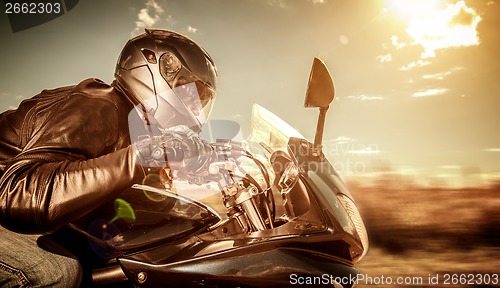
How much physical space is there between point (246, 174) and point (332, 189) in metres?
0.45

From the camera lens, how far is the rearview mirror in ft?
6.34

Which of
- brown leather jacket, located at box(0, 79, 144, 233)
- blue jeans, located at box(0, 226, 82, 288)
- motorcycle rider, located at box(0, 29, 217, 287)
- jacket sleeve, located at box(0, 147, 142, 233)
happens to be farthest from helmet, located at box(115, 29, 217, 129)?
blue jeans, located at box(0, 226, 82, 288)

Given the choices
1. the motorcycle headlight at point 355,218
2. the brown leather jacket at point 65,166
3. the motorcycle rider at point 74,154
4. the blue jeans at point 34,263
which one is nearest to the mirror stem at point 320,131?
the motorcycle headlight at point 355,218

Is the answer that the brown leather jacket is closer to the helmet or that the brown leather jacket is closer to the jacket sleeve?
the jacket sleeve

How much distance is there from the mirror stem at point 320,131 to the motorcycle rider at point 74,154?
691 millimetres

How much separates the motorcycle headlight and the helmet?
1061 mm

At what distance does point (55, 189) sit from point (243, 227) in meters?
0.83

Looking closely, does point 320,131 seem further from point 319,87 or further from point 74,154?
point 74,154

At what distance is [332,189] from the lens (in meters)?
1.78

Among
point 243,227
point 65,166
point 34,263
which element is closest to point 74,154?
point 65,166

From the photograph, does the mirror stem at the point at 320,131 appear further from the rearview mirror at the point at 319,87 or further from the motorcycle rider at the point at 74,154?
the motorcycle rider at the point at 74,154

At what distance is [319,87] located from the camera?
1950mm

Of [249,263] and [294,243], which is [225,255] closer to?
[249,263]

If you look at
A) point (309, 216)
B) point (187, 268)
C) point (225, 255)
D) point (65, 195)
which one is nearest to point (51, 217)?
point (65, 195)
